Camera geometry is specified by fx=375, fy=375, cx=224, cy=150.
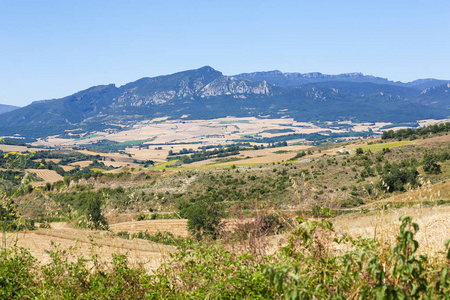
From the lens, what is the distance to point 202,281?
4.87 meters

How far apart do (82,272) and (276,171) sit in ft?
172

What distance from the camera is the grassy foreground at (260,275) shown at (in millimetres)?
3246

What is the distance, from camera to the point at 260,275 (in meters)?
4.37

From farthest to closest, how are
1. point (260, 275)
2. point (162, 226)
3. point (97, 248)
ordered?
point (97, 248), point (162, 226), point (260, 275)

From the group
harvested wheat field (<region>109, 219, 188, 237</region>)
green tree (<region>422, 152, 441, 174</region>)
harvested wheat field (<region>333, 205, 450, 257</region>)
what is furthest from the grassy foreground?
green tree (<region>422, 152, 441, 174</region>)

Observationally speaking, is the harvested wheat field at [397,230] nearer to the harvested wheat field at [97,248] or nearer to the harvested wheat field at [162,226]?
the harvested wheat field at [97,248]

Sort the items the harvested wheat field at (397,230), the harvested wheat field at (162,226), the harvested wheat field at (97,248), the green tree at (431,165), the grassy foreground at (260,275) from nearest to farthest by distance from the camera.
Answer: the grassy foreground at (260,275), the harvested wheat field at (397,230), the harvested wheat field at (162,226), the harvested wheat field at (97,248), the green tree at (431,165)

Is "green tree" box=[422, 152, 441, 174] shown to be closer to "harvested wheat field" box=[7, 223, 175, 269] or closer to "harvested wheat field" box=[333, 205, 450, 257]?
"harvested wheat field" box=[333, 205, 450, 257]

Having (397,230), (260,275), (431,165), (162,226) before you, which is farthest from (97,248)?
(431,165)

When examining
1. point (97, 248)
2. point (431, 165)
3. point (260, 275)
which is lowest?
point (431, 165)

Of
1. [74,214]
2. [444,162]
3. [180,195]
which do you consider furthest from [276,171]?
[74,214]

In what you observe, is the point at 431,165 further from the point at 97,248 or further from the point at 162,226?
the point at 97,248

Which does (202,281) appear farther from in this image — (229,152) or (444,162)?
(229,152)

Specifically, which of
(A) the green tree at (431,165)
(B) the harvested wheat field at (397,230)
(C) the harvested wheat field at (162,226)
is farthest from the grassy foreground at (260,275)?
(A) the green tree at (431,165)
